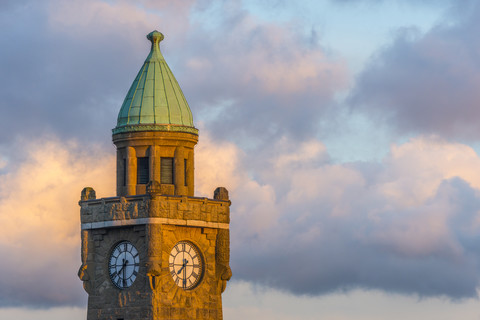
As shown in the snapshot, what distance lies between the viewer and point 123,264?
101312 millimetres

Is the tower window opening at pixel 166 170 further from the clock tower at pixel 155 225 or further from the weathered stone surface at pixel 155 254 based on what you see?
the weathered stone surface at pixel 155 254

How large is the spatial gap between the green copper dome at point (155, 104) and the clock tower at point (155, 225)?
6 centimetres

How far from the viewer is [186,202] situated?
101000 millimetres

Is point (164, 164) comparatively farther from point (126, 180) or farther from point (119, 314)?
point (119, 314)

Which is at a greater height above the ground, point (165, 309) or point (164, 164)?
point (164, 164)

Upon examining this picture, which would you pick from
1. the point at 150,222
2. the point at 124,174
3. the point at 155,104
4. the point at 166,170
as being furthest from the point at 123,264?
the point at 155,104

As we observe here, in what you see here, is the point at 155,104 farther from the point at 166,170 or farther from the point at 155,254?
the point at 155,254

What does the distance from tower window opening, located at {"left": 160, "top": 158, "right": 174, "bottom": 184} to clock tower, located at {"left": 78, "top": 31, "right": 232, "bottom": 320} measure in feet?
0.19

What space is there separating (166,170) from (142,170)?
1391 mm

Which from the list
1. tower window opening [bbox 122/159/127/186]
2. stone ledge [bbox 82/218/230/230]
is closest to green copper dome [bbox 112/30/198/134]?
tower window opening [bbox 122/159/127/186]

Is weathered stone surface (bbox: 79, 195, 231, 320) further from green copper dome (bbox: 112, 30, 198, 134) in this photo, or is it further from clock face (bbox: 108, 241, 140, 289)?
green copper dome (bbox: 112, 30, 198, 134)

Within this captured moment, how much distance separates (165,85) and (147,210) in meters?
7.97

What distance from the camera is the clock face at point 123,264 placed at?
10075cm

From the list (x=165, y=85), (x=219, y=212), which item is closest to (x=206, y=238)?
(x=219, y=212)
